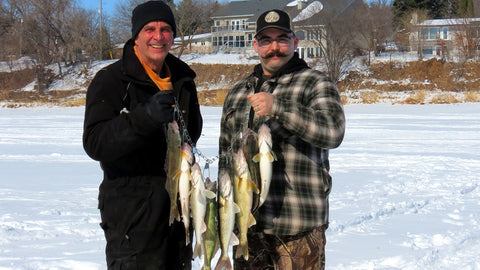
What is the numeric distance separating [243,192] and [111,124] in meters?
→ 0.89

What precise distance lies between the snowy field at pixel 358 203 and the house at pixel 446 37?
29.8m

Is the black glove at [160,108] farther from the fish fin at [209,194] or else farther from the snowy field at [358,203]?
the snowy field at [358,203]

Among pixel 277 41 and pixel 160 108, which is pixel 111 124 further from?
pixel 277 41

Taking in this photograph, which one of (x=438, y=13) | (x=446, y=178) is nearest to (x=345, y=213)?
(x=446, y=178)

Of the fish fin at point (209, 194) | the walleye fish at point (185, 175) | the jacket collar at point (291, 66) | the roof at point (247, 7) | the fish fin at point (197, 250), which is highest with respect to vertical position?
the roof at point (247, 7)

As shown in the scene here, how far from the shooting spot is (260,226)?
3.48 meters

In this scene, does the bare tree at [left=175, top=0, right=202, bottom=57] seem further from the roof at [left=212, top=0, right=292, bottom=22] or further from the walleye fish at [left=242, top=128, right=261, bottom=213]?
the walleye fish at [left=242, top=128, right=261, bottom=213]

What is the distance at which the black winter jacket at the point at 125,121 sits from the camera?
113 inches

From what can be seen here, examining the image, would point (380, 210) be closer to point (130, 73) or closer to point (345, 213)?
point (345, 213)

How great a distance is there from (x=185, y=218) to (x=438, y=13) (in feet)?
202

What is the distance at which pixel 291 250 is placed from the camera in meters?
3.41

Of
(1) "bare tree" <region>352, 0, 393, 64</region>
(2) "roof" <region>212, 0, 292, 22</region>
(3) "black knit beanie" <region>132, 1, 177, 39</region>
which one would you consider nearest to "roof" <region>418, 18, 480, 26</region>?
(1) "bare tree" <region>352, 0, 393, 64</region>

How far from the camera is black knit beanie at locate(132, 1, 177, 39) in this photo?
3.24 metres

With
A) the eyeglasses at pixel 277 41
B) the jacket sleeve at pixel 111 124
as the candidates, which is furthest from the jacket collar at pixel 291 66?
the jacket sleeve at pixel 111 124
